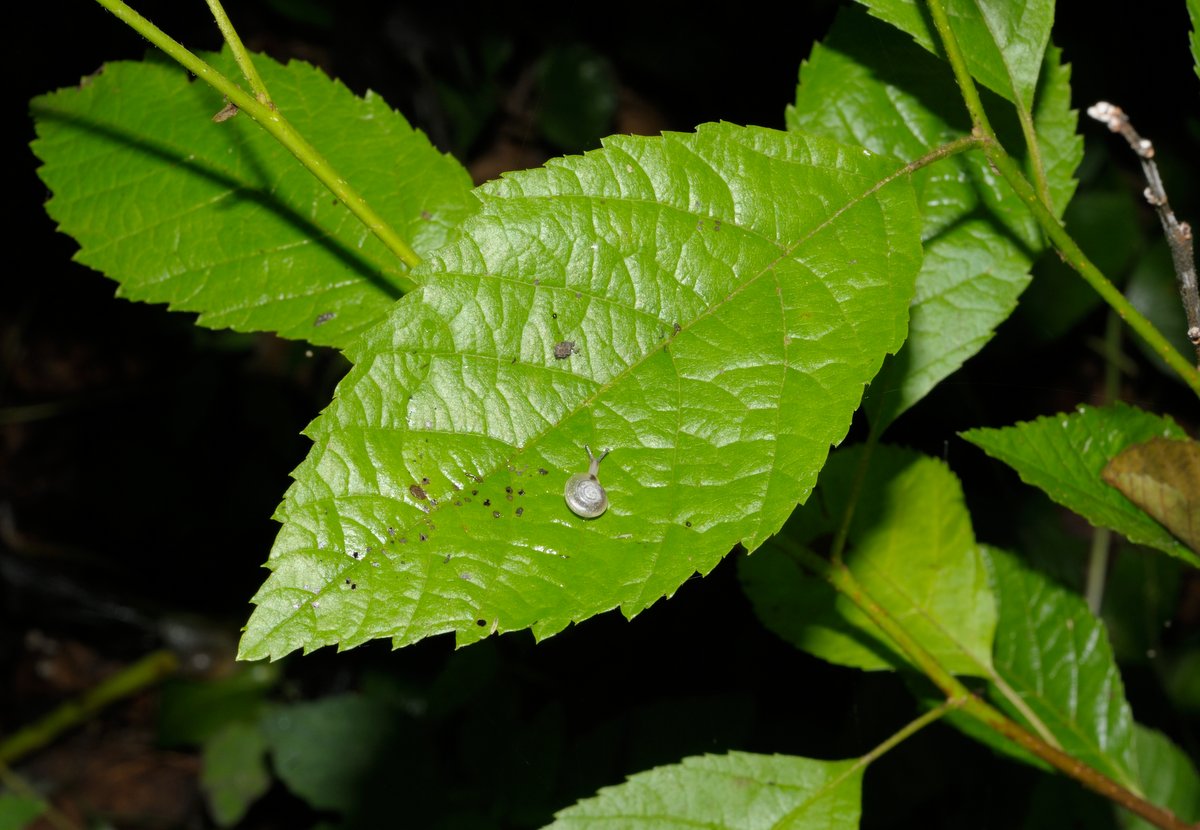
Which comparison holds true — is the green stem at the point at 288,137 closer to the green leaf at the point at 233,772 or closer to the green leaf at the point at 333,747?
the green leaf at the point at 333,747

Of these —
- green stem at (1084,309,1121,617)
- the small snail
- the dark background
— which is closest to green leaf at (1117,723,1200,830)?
the dark background

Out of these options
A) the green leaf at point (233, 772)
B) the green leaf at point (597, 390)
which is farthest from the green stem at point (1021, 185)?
the green leaf at point (233, 772)

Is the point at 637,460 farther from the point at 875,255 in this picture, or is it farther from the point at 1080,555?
the point at 1080,555

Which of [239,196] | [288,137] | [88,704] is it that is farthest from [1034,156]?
[88,704]

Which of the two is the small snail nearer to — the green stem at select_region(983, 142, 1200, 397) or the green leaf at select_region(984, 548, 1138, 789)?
the green stem at select_region(983, 142, 1200, 397)

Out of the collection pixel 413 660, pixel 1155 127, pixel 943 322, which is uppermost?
pixel 1155 127

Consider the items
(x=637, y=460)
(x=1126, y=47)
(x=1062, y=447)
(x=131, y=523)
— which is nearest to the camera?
(x=637, y=460)

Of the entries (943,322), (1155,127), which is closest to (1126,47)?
(1155,127)
